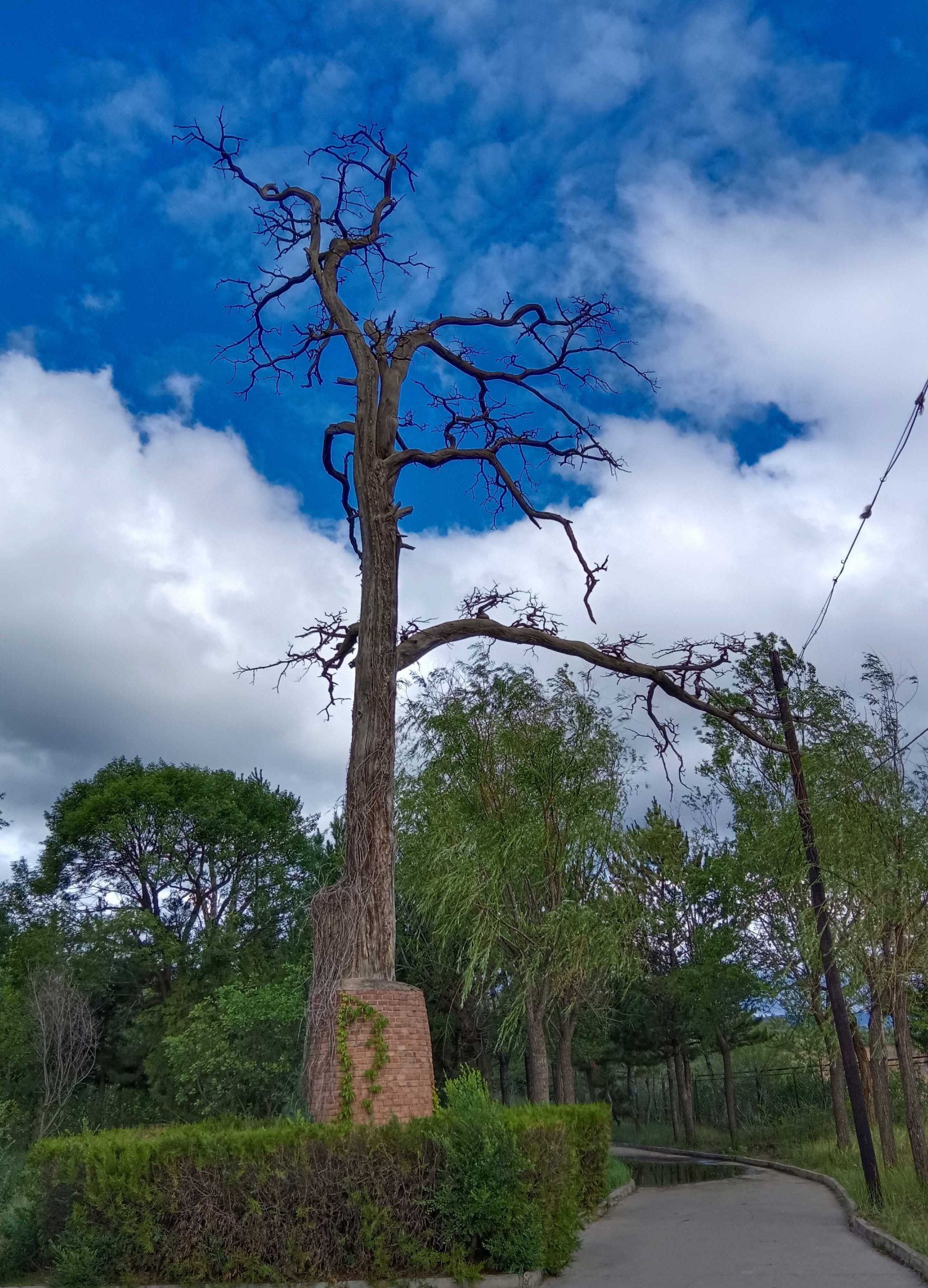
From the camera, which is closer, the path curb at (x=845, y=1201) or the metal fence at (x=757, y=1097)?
the path curb at (x=845, y=1201)

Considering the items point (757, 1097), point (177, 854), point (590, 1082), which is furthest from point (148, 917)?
point (757, 1097)

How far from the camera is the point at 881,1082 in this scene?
1781 cm

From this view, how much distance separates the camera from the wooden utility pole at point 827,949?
13.9 m

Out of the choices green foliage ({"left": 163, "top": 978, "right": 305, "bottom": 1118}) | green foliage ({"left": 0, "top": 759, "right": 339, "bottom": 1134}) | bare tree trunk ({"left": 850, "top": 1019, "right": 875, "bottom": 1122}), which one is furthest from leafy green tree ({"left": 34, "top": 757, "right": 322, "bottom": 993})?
bare tree trunk ({"left": 850, "top": 1019, "right": 875, "bottom": 1122})

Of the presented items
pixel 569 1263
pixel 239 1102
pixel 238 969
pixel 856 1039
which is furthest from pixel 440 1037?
pixel 569 1263

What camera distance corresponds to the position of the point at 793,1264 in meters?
10.1

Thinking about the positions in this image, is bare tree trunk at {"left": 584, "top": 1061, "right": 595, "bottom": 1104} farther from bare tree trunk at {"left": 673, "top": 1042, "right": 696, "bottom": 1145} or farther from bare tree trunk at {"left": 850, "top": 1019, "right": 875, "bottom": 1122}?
bare tree trunk at {"left": 850, "top": 1019, "right": 875, "bottom": 1122}

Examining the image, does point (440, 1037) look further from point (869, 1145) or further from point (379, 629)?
point (379, 629)

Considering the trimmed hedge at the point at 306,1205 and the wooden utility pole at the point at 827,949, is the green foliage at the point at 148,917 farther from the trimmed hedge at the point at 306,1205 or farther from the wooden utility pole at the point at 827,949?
the trimmed hedge at the point at 306,1205

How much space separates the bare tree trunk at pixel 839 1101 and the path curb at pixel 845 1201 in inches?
43.6

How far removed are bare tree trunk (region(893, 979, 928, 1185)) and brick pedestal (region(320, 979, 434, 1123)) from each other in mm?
6689

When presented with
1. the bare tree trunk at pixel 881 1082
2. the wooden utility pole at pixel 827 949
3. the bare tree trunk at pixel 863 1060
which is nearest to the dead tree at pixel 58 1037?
the bare tree trunk at pixel 863 1060

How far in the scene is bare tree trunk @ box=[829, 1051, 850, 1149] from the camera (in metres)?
22.2

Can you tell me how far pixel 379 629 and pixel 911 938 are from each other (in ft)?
29.0
